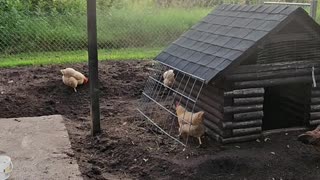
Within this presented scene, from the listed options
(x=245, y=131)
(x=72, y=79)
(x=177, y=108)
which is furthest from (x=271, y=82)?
(x=72, y=79)

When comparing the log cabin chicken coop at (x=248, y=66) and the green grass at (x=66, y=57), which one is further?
the green grass at (x=66, y=57)

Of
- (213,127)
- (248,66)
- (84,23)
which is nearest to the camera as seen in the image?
(248,66)

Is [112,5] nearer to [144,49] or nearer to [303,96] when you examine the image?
[144,49]

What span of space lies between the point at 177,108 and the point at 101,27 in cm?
689

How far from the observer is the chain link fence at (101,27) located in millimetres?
11305

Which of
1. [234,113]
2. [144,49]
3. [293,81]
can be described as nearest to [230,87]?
[234,113]

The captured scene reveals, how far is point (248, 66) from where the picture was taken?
5250 mm

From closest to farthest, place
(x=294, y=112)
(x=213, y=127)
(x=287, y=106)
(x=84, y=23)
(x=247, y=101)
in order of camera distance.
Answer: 1. (x=247, y=101)
2. (x=213, y=127)
3. (x=294, y=112)
4. (x=287, y=106)
5. (x=84, y=23)

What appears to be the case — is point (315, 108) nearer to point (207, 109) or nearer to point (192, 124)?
point (207, 109)

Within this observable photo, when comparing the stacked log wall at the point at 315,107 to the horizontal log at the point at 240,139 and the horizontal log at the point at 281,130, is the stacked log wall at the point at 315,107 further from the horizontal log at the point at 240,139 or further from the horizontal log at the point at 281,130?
the horizontal log at the point at 240,139

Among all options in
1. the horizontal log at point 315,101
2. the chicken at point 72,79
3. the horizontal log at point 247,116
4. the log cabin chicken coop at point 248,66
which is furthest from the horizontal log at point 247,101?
the chicken at point 72,79

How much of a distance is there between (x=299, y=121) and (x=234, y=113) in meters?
1.26

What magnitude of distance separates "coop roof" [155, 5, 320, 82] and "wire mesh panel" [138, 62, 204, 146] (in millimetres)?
167

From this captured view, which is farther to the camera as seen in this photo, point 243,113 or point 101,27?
point 101,27
